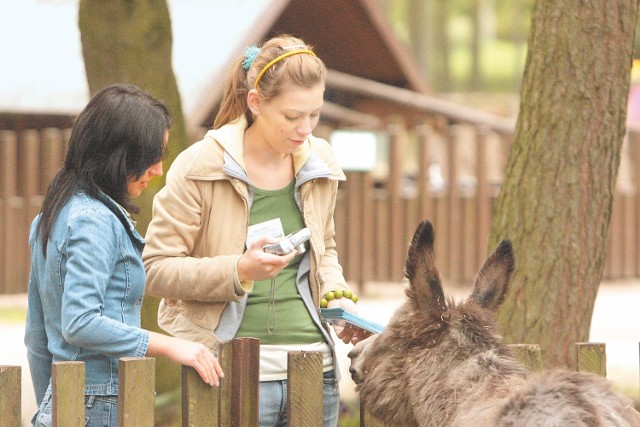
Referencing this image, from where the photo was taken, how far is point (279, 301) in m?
3.90

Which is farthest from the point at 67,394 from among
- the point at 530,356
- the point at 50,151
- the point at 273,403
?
the point at 50,151

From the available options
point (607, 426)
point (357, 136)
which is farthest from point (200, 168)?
point (357, 136)

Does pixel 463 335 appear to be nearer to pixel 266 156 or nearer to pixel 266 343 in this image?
pixel 266 343

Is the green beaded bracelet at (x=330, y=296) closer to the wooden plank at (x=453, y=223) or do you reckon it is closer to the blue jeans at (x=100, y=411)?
the blue jeans at (x=100, y=411)

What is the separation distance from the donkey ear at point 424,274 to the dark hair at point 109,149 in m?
0.85

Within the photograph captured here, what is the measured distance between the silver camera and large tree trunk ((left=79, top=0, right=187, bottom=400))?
10.6ft

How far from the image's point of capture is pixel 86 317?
3.12 m

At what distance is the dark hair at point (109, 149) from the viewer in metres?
3.33

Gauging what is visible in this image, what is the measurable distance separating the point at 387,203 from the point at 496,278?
35.8ft

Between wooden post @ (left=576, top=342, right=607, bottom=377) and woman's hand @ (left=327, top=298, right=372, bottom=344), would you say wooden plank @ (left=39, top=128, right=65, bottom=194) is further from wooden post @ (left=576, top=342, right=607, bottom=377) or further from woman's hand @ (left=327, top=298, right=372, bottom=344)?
wooden post @ (left=576, top=342, right=607, bottom=377)

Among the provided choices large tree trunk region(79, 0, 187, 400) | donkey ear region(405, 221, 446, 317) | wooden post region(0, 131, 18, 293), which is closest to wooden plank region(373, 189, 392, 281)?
wooden post region(0, 131, 18, 293)

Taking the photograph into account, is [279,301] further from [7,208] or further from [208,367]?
[7,208]

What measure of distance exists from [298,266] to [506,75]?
4311cm

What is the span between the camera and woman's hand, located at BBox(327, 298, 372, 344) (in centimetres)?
399
